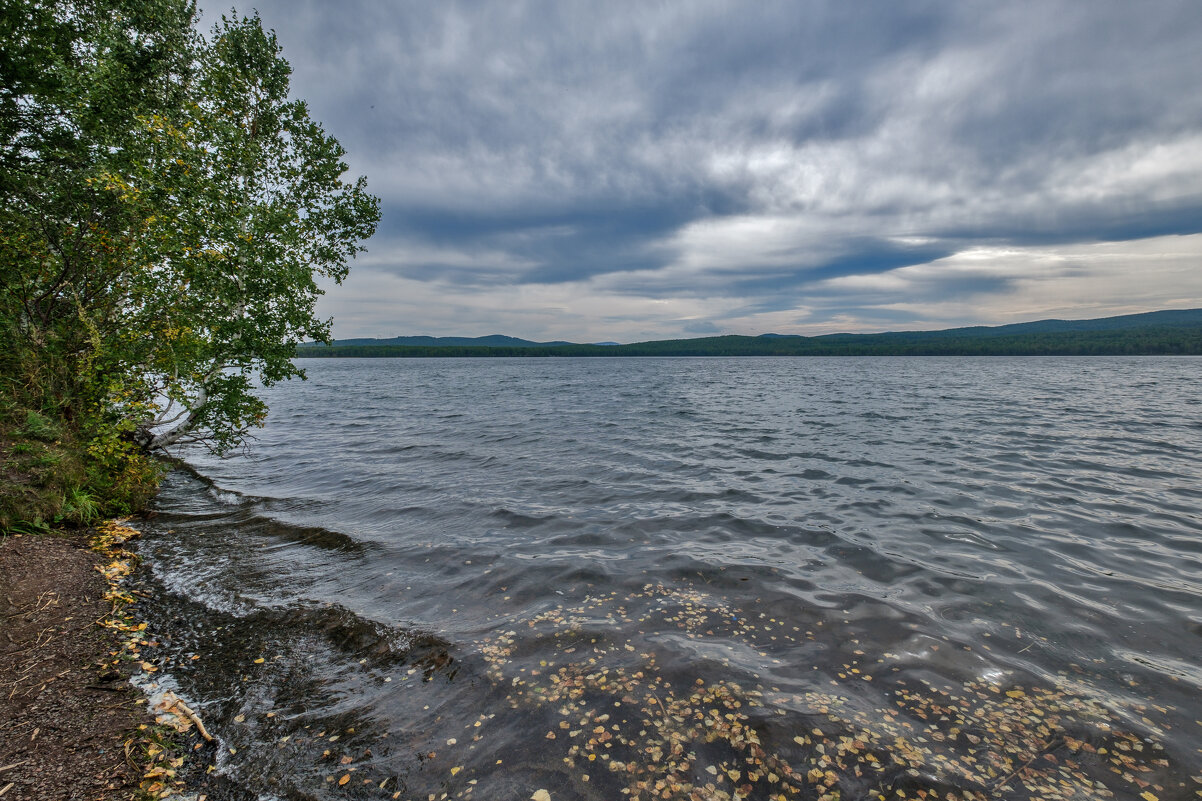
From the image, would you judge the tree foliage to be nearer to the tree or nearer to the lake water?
the tree

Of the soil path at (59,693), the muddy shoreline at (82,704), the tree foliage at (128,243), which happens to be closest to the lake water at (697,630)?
the muddy shoreline at (82,704)

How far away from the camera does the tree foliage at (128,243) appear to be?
1212cm

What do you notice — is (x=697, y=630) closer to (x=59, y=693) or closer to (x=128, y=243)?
(x=59, y=693)

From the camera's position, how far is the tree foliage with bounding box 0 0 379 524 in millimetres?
12125

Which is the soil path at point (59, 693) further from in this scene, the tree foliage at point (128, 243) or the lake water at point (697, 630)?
the tree foliage at point (128, 243)

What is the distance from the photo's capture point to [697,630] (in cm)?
770

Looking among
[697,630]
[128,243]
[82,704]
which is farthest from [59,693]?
[128,243]

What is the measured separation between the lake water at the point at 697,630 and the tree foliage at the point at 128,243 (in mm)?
3589

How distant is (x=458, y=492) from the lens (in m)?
16.5

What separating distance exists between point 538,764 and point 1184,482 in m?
21.7

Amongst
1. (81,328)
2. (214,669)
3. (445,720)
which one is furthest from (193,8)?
(445,720)

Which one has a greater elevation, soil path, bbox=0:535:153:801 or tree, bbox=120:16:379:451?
tree, bbox=120:16:379:451

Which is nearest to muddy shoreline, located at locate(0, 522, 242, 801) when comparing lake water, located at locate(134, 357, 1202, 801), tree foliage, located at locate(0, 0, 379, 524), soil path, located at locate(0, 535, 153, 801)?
soil path, located at locate(0, 535, 153, 801)

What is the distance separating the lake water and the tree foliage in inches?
141
